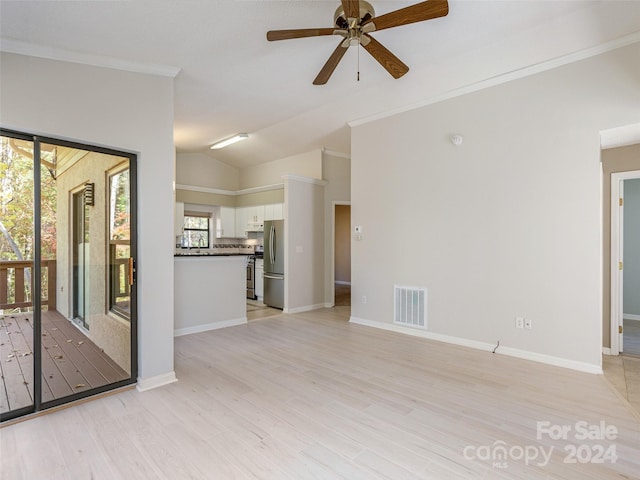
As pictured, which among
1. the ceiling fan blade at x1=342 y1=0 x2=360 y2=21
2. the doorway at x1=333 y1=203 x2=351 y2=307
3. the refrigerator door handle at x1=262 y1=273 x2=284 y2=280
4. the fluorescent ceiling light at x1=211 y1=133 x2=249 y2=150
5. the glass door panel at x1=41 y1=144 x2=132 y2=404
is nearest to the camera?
the ceiling fan blade at x1=342 y1=0 x2=360 y2=21

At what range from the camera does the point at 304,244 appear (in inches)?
248

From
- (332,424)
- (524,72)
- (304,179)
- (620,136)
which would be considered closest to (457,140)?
(524,72)

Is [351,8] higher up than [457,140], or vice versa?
[351,8]

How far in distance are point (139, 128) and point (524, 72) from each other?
397 centimetres

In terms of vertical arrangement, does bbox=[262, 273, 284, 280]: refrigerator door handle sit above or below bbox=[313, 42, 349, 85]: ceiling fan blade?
below

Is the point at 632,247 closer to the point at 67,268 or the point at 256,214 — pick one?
the point at 256,214

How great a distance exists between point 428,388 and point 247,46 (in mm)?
3541

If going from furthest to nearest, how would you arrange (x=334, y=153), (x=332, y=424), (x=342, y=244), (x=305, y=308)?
(x=342, y=244), (x=334, y=153), (x=305, y=308), (x=332, y=424)

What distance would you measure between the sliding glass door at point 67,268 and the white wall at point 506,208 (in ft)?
10.9

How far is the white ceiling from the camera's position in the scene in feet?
8.10

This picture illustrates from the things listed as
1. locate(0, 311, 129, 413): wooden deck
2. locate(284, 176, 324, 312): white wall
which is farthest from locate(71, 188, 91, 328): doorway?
locate(284, 176, 324, 312): white wall

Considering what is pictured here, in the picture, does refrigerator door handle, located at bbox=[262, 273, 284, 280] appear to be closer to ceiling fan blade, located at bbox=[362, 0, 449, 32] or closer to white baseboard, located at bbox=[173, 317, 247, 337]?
white baseboard, located at bbox=[173, 317, 247, 337]

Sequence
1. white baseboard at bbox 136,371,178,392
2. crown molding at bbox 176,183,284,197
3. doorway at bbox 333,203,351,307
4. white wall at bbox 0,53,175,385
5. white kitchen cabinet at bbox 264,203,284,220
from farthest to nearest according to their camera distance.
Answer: doorway at bbox 333,203,351,307, crown molding at bbox 176,183,284,197, white kitchen cabinet at bbox 264,203,284,220, white baseboard at bbox 136,371,178,392, white wall at bbox 0,53,175,385

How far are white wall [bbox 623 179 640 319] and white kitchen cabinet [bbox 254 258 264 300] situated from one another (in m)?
6.44
